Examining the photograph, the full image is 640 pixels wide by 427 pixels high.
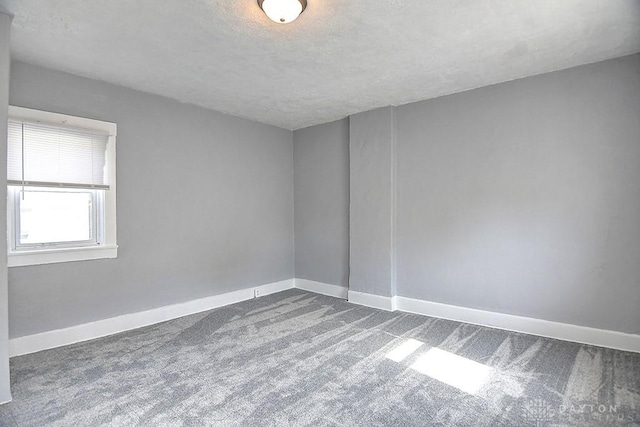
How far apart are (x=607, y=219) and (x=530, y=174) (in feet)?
2.35

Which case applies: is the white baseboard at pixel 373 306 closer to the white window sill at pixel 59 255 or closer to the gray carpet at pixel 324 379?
the gray carpet at pixel 324 379

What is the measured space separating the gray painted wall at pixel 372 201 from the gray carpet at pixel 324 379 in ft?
3.03

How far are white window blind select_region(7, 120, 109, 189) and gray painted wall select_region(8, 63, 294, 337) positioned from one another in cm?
18

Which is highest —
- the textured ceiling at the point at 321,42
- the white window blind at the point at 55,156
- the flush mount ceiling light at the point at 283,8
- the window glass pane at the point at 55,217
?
the textured ceiling at the point at 321,42

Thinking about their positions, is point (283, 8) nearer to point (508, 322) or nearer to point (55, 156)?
point (55, 156)

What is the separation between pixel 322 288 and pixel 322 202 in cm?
127

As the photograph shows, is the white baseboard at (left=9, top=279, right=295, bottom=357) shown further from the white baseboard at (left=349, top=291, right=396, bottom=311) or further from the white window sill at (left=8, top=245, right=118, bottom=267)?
the white baseboard at (left=349, top=291, right=396, bottom=311)

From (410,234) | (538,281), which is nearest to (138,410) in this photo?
(410,234)

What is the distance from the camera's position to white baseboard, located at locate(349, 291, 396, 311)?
13.8 feet

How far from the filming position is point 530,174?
10.9 ft

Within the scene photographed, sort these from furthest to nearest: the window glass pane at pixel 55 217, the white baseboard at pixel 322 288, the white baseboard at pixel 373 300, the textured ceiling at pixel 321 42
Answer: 1. the white baseboard at pixel 322 288
2. the white baseboard at pixel 373 300
3. the window glass pane at pixel 55 217
4. the textured ceiling at pixel 321 42

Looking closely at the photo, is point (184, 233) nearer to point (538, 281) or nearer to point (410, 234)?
point (410, 234)

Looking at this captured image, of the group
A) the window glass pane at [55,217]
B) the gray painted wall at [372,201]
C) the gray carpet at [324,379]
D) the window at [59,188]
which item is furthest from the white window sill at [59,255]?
the gray painted wall at [372,201]

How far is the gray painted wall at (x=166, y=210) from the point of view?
3066mm
